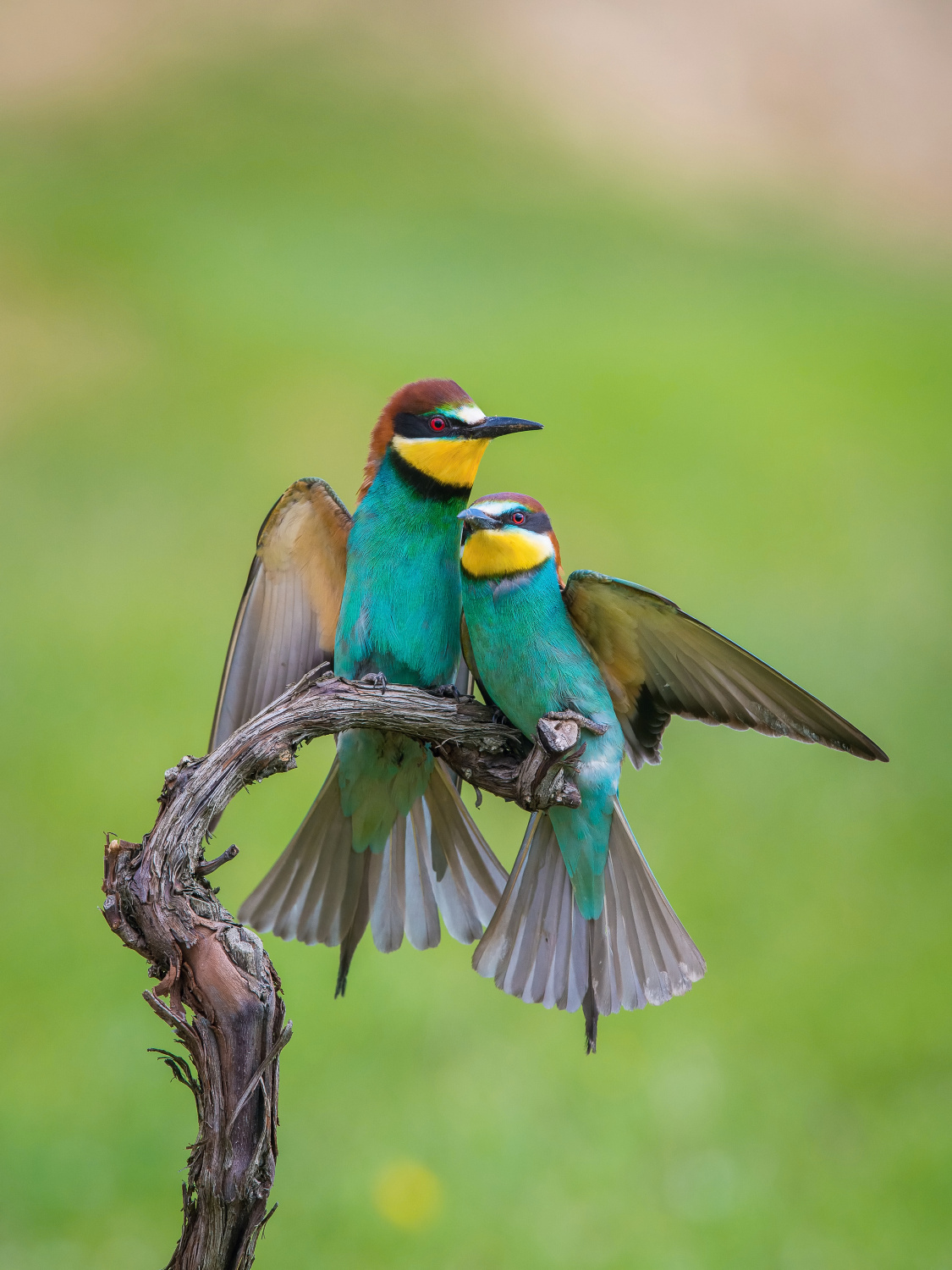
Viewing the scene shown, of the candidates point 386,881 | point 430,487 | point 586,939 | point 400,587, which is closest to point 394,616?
point 400,587

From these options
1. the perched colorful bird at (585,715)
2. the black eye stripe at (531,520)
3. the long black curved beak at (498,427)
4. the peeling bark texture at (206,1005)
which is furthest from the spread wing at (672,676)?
the peeling bark texture at (206,1005)

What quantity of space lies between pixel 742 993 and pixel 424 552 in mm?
2410

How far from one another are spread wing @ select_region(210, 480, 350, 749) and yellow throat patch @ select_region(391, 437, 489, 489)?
0.20 meters

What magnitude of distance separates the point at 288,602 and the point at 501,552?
1.90ft

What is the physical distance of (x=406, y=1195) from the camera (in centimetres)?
312


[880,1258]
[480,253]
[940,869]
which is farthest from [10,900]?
[480,253]

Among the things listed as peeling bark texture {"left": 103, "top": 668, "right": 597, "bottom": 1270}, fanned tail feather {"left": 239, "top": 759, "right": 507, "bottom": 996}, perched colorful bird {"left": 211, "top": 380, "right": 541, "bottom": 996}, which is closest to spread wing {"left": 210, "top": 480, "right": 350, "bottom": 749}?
perched colorful bird {"left": 211, "top": 380, "right": 541, "bottom": 996}

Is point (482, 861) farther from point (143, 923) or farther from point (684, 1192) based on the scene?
point (684, 1192)

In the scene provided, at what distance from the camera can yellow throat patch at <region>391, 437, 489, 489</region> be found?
83.4 inches

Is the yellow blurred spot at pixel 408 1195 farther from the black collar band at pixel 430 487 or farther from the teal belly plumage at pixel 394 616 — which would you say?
the black collar band at pixel 430 487

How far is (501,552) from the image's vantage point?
6.48 ft

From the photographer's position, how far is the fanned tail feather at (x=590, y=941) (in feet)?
6.55

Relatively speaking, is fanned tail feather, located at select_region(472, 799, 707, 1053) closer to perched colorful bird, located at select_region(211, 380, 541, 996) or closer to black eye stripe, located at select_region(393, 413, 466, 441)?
Answer: perched colorful bird, located at select_region(211, 380, 541, 996)

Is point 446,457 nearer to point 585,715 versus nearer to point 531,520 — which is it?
point 531,520
